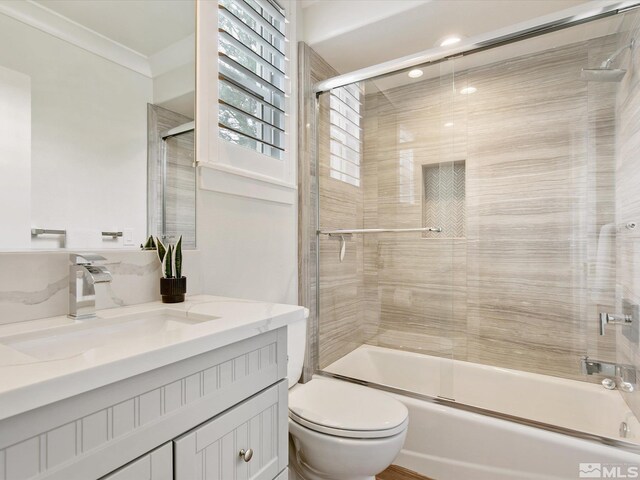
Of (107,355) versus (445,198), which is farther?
(445,198)

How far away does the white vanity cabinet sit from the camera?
49cm

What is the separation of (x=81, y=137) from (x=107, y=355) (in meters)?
0.72

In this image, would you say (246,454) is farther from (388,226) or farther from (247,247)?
(388,226)

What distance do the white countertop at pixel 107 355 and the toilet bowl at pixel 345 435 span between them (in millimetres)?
590

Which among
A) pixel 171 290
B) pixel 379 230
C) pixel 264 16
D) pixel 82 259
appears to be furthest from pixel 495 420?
pixel 264 16

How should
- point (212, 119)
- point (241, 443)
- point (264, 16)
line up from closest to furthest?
point (241, 443), point (212, 119), point (264, 16)

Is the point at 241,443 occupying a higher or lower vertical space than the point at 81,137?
lower

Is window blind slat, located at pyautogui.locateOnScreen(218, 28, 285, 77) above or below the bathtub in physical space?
above

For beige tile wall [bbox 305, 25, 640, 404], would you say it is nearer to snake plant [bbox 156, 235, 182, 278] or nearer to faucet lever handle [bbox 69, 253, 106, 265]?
snake plant [bbox 156, 235, 182, 278]

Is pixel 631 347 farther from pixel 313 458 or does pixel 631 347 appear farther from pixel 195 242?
pixel 195 242

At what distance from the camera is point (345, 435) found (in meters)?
1.24

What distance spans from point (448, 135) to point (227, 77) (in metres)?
1.35

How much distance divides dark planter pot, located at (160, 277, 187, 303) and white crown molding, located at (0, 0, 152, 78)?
27.0 inches

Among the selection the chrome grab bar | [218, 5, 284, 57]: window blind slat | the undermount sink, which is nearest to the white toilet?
the undermount sink
